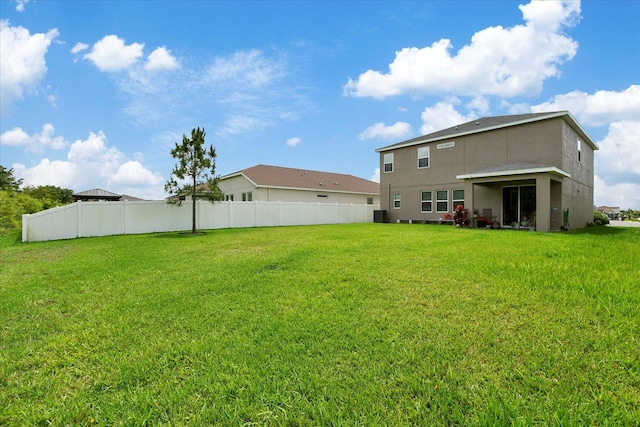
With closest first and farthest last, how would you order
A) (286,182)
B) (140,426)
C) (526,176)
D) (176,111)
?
1. (140,426)
2. (526,176)
3. (176,111)
4. (286,182)

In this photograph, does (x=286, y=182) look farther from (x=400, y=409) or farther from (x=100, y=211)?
(x=400, y=409)

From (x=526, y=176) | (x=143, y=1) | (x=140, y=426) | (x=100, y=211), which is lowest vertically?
(x=140, y=426)

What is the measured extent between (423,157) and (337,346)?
18.9 m

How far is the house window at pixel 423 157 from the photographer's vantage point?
787 inches

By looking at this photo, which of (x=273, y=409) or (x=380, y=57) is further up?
(x=380, y=57)

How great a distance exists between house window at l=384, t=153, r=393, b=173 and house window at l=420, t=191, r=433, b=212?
10.5 ft

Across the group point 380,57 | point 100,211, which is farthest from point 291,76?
point 100,211

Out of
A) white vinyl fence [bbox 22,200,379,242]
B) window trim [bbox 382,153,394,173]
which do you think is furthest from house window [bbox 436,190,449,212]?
white vinyl fence [bbox 22,200,379,242]

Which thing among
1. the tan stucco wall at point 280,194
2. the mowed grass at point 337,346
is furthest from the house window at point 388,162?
the mowed grass at point 337,346

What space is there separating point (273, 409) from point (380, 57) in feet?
49.7

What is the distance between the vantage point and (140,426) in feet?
7.39

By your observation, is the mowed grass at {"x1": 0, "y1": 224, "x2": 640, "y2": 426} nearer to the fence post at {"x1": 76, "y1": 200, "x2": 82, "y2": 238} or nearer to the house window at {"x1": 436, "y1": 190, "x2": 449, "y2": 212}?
the fence post at {"x1": 76, "y1": 200, "x2": 82, "y2": 238}

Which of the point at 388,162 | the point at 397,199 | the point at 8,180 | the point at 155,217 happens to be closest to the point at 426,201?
the point at 397,199

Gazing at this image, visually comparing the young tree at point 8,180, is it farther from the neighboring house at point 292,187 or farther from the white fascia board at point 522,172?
the white fascia board at point 522,172
